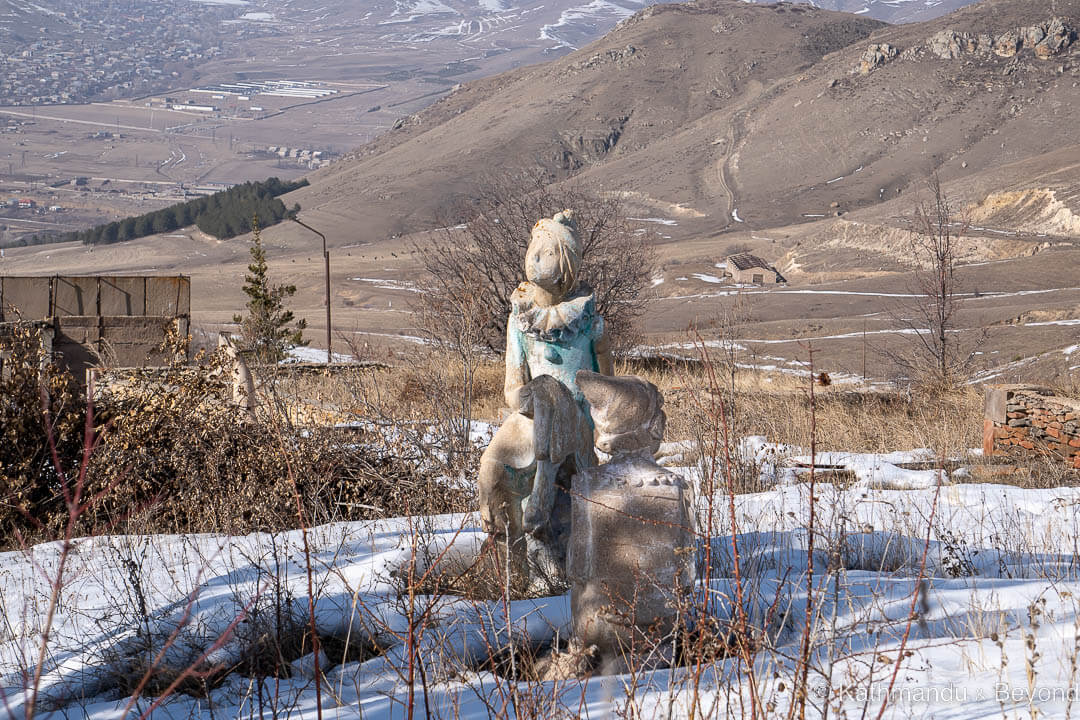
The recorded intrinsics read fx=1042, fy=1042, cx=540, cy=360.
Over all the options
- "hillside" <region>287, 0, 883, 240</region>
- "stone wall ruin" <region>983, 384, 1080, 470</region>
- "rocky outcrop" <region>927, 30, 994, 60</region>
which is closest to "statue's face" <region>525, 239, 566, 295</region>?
"stone wall ruin" <region>983, 384, 1080, 470</region>

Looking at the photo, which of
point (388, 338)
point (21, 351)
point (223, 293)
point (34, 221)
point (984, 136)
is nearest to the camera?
point (21, 351)

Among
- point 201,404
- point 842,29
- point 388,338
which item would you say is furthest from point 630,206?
point 201,404

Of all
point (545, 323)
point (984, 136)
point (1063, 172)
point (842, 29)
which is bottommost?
point (545, 323)

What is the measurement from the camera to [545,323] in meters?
5.02

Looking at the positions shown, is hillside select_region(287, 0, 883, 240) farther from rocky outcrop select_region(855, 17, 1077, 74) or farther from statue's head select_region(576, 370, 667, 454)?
statue's head select_region(576, 370, 667, 454)

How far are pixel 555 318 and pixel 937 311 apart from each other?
53.0 ft

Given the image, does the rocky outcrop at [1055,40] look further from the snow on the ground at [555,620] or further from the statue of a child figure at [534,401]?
the statue of a child figure at [534,401]

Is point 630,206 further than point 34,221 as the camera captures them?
No

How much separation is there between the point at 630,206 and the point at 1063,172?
1642 inches

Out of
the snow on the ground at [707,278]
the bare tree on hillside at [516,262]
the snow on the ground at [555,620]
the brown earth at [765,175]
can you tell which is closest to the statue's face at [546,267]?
the snow on the ground at [555,620]

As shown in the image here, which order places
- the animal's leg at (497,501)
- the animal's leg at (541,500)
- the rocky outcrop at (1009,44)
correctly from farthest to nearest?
the rocky outcrop at (1009,44) → the animal's leg at (497,501) → the animal's leg at (541,500)

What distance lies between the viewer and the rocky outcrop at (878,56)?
110438 mm

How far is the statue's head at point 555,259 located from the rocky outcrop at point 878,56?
115m

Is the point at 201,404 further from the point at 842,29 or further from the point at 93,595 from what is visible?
the point at 842,29
